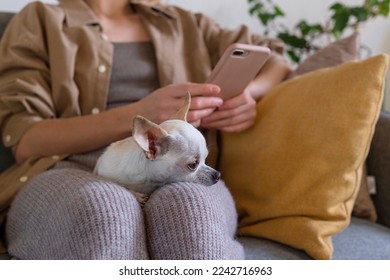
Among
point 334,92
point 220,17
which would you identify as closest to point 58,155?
point 334,92

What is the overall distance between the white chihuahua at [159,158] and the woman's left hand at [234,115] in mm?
169

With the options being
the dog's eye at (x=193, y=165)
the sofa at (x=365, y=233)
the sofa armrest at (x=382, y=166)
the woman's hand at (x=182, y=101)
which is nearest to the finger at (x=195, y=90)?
the woman's hand at (x=182, y=101)

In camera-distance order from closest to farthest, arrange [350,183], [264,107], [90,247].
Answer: [90,247]
[350,183]
[264,107]

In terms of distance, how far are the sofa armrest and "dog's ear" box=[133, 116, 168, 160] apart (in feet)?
1.84

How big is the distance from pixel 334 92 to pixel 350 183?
152mm

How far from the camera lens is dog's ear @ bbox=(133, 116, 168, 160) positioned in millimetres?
538

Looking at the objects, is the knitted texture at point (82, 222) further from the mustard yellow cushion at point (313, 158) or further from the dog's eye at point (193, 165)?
the mustard yellow cushion at point (313, 158)

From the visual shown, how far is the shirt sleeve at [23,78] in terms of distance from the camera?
87 cm

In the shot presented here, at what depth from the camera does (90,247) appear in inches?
21.5

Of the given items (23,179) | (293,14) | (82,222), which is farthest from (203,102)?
(293,14)

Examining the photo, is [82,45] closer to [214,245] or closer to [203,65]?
[203,65]

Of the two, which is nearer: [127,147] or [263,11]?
[127,147]

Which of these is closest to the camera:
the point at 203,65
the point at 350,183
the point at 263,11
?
the point at 350,183

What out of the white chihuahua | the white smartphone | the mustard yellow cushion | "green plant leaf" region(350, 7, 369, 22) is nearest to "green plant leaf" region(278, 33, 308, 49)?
"green plant leaf" region(350, 7, 369, 22)
